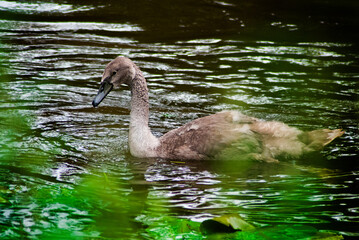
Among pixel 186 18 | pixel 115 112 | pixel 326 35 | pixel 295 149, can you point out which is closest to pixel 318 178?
pixel 295 149

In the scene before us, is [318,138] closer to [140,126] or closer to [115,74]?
[140,126]

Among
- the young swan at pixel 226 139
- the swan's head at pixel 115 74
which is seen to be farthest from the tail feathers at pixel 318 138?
the swan's head at pixel 115 74

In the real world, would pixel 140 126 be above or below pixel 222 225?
above

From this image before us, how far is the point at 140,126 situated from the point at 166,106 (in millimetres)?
1864

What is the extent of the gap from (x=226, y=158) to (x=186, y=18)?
8.75m

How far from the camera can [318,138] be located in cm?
838

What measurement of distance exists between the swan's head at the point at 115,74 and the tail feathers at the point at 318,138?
246cm

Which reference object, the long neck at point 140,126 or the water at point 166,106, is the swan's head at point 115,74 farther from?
the water at point 166,106

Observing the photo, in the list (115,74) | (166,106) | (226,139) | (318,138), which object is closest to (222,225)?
(226,139)

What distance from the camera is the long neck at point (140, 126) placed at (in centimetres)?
846

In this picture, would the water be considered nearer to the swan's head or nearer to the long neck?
the long neck

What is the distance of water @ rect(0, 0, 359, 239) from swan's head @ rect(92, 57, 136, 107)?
2.38ft

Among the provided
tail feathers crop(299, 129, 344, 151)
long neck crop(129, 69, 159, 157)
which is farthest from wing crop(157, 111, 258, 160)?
tail feathers crop(299, 129, 344, 151)

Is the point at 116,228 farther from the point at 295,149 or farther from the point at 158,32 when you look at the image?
the point at 158,32
